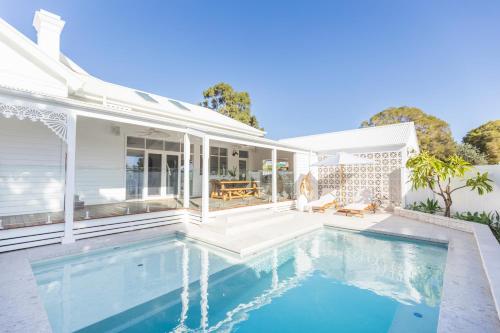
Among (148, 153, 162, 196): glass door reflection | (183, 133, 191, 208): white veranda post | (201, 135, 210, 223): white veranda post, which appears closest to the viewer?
(201, 135, 210, 223): white veranda post

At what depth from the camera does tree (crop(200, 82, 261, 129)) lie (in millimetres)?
26359

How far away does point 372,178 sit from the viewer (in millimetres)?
11195

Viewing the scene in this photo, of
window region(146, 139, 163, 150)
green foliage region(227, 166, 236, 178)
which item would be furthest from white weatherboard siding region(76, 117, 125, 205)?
green foliage region(227, 166, 236, 178)

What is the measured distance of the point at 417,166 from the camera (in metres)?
8.40

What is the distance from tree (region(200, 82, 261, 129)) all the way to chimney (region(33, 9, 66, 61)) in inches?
706

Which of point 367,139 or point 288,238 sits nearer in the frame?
point 288,238

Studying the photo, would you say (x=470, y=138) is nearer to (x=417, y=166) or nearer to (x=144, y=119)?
(x=417, y=166)

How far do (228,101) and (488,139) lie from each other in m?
27.5

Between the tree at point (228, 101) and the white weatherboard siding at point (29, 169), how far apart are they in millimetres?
19756

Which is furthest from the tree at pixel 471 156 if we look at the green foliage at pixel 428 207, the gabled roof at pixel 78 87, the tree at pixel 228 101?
the gabled roof at pixel 78 87

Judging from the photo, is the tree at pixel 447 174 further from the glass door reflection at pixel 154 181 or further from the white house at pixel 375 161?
the glass door reflection at pixel 154 181

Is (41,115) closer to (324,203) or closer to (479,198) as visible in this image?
(324,203)

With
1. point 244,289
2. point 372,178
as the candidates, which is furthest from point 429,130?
point 244,289

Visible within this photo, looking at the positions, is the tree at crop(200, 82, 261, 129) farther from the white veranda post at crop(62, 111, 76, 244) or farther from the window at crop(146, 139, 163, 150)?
the white veranda post at crop(62, 111, 76, 244)
